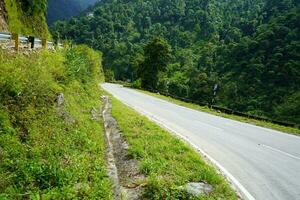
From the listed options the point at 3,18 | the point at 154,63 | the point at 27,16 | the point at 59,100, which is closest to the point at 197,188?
the point at 59,100

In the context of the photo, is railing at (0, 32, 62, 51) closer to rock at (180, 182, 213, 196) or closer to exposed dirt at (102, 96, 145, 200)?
exposed dirt at (102, 96, 145, 200)

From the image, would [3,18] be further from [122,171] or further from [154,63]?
[154,63]

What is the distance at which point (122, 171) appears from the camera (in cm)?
959

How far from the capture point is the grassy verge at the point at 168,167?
26.2ft

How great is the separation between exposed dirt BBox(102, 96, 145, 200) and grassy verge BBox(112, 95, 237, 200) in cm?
19

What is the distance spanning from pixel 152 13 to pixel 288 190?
18153 centimetres

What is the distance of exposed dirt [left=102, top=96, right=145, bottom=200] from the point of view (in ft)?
26.8

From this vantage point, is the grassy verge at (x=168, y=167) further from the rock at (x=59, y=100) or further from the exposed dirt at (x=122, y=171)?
the rock at (x=59, y=100)

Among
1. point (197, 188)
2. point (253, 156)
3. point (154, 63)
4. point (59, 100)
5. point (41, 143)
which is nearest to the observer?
point (197, 188)

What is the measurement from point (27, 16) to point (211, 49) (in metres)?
84.3

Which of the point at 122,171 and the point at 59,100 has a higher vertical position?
the point at 59,100

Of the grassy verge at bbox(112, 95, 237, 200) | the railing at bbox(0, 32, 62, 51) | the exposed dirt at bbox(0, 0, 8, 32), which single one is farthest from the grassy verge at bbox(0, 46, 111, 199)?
the exposed dirt at bbox(0, 0, 8, 32)

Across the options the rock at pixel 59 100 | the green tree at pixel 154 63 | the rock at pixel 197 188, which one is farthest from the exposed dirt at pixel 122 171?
the green tree at pixel 154 63

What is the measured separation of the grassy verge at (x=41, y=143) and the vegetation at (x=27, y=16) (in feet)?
66.8
